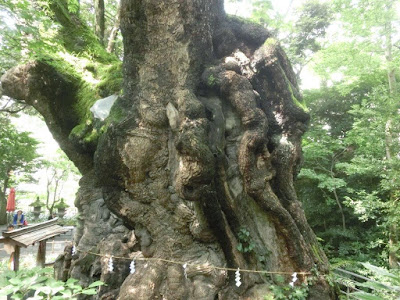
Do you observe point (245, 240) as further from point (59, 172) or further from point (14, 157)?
point (59, 172)

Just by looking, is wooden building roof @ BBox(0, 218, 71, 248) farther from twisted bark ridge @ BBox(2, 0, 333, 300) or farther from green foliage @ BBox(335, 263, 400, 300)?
green foliage @ BBox(335, 263, 400, 300)

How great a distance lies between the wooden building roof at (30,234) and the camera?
452 cm

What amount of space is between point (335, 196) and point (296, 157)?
7024mm

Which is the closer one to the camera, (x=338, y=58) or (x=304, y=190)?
(x=338, y=58)

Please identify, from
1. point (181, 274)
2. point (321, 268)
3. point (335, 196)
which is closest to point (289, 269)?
point (321, 268)

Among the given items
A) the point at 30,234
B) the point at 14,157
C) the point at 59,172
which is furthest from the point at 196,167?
the point at 59,172

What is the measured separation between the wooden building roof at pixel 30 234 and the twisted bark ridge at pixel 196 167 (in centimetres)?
78

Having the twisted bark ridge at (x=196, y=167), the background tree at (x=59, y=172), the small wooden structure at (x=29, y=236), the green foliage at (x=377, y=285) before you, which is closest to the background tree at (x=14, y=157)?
the background tree at (x=59, y=172)

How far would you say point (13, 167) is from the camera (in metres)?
16.3

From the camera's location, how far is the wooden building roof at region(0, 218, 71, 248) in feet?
14.8

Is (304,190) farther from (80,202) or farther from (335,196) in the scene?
(80,202)

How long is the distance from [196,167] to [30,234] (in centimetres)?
365

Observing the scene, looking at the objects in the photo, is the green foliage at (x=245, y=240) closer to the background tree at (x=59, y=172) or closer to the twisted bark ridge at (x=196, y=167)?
the twisted bark ridge at (x=196, y=167)

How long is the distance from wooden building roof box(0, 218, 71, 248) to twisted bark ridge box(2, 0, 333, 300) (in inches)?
30.6
